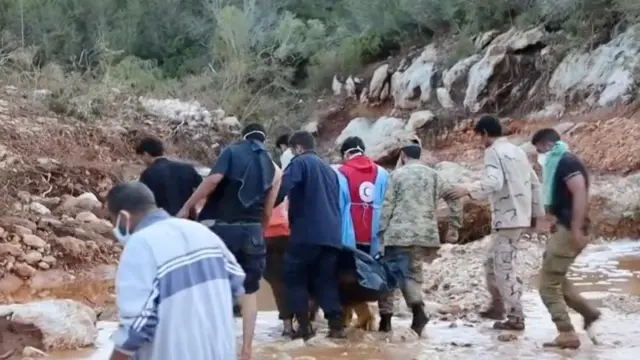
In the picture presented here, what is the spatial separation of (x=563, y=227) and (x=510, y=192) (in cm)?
83

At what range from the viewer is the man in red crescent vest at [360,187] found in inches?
323

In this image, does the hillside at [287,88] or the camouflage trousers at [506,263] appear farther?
the hillside at [287,88]

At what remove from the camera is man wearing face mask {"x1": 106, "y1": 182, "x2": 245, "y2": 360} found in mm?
3496

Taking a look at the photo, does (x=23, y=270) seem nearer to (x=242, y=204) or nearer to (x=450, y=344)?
(x=450, y=344)

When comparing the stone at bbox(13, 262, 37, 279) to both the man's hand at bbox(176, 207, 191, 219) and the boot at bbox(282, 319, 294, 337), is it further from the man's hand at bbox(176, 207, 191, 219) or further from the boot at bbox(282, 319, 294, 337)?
the man's hand at bbox(176, 207, 191, 219)

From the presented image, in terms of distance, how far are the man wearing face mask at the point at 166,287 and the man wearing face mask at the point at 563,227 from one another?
3905 millimetres

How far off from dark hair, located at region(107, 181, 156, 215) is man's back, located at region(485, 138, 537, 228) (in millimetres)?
4643

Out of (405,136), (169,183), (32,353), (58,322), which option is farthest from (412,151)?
(405,136)

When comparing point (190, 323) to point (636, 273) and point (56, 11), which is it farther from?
point (56, 11)

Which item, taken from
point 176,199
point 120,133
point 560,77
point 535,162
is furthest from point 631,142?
point 176,199

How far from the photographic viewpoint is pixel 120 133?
2083cm

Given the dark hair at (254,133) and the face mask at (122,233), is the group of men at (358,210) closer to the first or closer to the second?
the dark hair at (254,133)

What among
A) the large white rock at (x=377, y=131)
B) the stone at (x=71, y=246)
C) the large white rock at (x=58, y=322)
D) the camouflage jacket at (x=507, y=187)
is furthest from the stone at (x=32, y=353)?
the large white rock at (x=377, y=131)

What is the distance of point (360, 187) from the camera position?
8.22m
